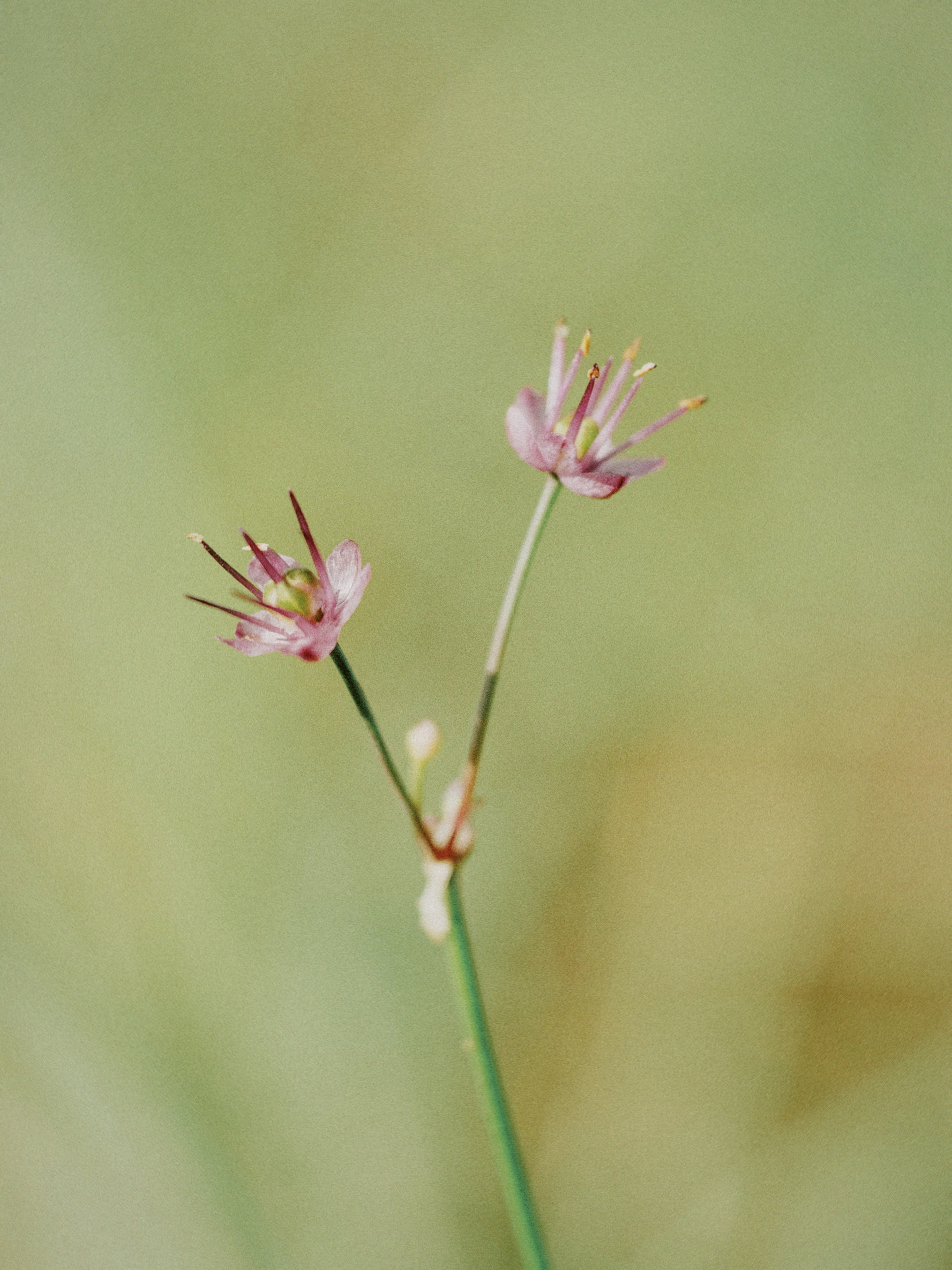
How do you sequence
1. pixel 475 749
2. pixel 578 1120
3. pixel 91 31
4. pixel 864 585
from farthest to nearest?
1. pixel 91 31
2. pixel 864 585
3. pixel 578 1120
4. pixel 475 749

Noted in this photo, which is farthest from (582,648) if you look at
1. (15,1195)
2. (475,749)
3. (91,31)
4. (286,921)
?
(91,31)

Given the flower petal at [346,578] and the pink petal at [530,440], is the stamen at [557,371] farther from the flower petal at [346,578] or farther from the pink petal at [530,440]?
the flower petal at [346,578]

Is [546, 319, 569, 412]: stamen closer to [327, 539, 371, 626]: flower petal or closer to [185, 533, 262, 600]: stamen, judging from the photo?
[327, 539, 371, 626]: flower petal

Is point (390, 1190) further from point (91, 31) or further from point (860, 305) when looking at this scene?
point (91, 31)

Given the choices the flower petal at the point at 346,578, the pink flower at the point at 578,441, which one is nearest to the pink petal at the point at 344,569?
the flower petal at the point at 346,578

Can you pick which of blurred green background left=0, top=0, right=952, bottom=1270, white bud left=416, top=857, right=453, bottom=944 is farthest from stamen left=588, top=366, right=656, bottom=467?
blurred green background left=0, top=0, right=952, bottom=1270
